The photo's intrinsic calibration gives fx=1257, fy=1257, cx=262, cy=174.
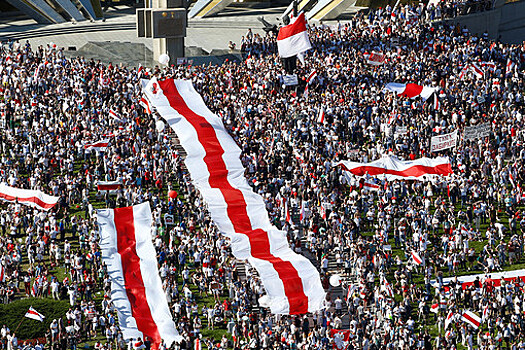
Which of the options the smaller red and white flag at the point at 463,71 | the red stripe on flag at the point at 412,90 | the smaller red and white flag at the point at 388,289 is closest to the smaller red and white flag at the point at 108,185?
the smaller red and white flag at the point at 388,289

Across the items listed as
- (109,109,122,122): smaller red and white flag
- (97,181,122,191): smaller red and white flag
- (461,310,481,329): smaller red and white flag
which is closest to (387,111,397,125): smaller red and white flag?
(109,109,122,122): smaller red and white flag

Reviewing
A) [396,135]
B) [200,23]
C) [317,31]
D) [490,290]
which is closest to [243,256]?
[490,290]

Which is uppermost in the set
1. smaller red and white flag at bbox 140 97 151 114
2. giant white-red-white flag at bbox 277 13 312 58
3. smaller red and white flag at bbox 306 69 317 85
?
giant white-red-white flag at bbox 277 13 312 58

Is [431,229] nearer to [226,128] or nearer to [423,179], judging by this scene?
[423,179]

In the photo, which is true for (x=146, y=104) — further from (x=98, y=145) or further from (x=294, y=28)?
(x=294, y=28)

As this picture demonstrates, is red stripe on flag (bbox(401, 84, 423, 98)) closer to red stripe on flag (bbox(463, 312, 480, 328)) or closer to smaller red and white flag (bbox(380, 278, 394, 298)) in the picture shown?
smaller red and white flag (bbox(380, 278, 394, 298))
